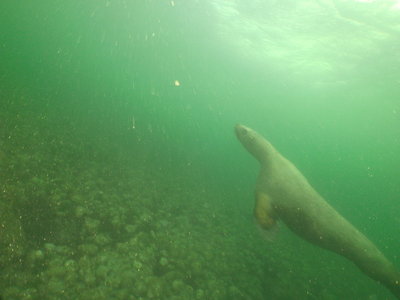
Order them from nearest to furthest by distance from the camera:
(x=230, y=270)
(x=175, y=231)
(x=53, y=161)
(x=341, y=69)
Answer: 1. (x=230, y=270)
2. (x=175, y=231)
3. (x=53, y=161)
4. (x=341, y=69)

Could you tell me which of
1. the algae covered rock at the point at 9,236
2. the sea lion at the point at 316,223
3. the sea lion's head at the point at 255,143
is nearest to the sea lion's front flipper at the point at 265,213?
the sea lion at the point at 316,223

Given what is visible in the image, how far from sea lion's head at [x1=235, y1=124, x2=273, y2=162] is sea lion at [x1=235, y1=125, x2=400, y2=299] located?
1.14 metres

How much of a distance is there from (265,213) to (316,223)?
3.06 ft

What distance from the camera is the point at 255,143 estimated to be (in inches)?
264

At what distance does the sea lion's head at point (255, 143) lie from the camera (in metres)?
6.45

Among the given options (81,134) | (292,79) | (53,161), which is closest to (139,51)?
(292,79)

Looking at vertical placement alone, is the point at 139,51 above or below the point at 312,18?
below

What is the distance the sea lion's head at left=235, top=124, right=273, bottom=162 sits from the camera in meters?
6.45

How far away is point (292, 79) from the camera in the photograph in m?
35.5

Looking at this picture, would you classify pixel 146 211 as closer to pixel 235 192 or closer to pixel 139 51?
pixel 235 192

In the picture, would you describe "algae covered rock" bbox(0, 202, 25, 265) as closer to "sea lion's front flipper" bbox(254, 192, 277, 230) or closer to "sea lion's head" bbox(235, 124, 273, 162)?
"sea lion's front flipper" bbox(254, 192, 277, 230)

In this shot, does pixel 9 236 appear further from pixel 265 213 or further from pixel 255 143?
pixel 255 143

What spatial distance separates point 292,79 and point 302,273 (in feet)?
112

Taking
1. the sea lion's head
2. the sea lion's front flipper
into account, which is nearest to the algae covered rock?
the sea lion's front flipper
